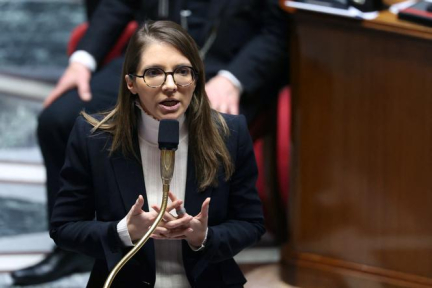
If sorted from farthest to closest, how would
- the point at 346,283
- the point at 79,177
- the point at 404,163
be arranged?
the point at 346,283, the point at 404,163, the point at 79,177

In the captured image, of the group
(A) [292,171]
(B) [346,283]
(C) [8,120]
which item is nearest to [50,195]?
(A) [292,171]

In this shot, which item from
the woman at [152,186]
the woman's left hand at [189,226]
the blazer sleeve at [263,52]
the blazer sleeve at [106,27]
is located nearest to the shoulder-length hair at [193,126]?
the woman at [152,186]

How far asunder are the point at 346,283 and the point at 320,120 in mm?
448

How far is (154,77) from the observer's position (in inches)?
59.9

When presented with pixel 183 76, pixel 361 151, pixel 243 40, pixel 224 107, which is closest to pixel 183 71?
pixel 183 76

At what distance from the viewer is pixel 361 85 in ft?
7.58

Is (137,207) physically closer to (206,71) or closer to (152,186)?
(152,186)

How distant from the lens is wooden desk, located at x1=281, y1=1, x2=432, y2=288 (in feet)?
7.36

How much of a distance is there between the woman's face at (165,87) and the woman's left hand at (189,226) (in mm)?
158

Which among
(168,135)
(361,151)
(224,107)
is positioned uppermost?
(168,135)

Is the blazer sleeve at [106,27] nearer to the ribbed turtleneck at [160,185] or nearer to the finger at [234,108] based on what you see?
the finger at [234,108]

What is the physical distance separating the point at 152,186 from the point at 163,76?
23 centimetres

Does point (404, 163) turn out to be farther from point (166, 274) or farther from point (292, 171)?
point (166, 274)

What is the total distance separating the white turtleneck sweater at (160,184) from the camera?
1628 millimetres
